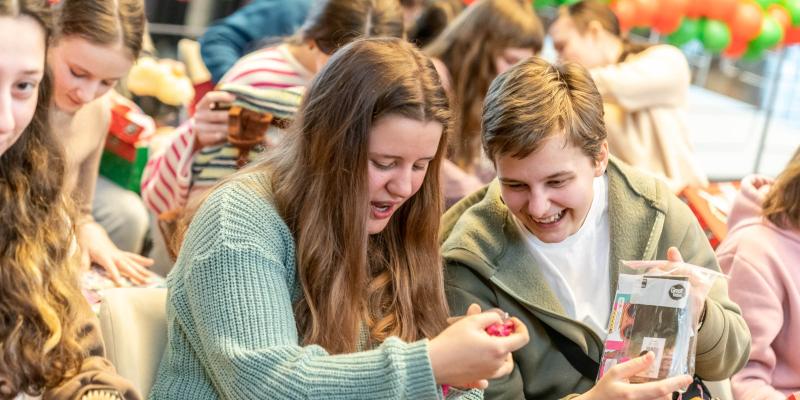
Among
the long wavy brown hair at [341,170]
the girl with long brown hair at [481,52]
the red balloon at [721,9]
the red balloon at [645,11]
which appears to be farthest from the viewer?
the red balloon at [721,9]

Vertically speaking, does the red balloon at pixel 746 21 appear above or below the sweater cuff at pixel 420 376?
below

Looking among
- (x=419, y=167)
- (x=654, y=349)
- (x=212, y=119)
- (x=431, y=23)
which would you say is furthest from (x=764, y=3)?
(x=419, y=167)

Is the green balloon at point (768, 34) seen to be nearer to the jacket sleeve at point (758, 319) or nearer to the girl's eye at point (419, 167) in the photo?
the jacket sleeve at point (758, 319)

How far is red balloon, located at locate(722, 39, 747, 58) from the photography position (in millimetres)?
5406

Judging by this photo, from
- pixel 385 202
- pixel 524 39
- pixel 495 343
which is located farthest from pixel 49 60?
pixel 524 39

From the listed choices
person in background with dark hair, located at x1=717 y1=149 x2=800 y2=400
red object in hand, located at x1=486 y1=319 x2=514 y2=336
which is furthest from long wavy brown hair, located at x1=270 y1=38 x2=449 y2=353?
person in background with dark hair, located at x1=717 y1=149 x2=800 y2=400

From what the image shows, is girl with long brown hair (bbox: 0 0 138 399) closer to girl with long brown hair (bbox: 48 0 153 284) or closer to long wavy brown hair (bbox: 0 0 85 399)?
long wavy brown hair (bbox: 0 0 85 399)

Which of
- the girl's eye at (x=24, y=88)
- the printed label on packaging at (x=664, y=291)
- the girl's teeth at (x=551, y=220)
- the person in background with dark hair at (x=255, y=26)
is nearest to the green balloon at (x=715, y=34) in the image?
the person in background with dark hair at (x=255, y=26)

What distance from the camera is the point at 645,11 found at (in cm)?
511

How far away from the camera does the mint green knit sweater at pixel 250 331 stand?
170cm

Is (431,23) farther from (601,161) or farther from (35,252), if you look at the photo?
(35,252)

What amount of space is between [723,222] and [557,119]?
1.19 metres

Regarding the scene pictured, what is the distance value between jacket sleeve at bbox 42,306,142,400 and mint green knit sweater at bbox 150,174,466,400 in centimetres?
11

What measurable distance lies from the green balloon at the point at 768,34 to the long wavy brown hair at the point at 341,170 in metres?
3.87
